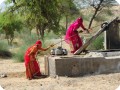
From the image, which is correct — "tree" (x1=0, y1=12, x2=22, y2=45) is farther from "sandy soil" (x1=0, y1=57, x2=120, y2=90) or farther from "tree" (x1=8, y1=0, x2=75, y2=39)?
"sandy soil" (x1=0, y1=57, x2=120, y2=90)

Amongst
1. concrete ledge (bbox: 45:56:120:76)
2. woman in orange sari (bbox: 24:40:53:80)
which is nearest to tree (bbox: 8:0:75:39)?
woman in orange sari (bbox: 24:40:53:80)

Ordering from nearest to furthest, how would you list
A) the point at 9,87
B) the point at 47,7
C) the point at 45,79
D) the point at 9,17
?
the point at 9,87, the point at 45,79, the point at 47,7, the point at 9,17

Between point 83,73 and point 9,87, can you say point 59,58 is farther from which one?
point 9,87

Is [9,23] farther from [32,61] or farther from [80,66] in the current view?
[80,66]

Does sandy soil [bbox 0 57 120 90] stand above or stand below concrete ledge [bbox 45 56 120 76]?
below

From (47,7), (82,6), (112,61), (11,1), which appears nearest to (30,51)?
(112,61)

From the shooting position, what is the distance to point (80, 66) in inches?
458

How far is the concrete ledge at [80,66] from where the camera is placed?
11.5 meters

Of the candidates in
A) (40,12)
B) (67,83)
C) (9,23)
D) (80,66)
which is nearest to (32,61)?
(80,66)

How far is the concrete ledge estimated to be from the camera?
37.9 feet

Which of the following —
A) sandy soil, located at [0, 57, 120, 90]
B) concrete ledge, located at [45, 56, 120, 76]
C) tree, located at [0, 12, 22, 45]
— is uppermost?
tree, located at [0, 12, 22, 45]

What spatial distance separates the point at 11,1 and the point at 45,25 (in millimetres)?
2863

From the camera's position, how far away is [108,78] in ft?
36.3

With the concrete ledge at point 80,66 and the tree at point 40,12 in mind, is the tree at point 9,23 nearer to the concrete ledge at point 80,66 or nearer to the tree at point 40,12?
the tree at point 40,12
